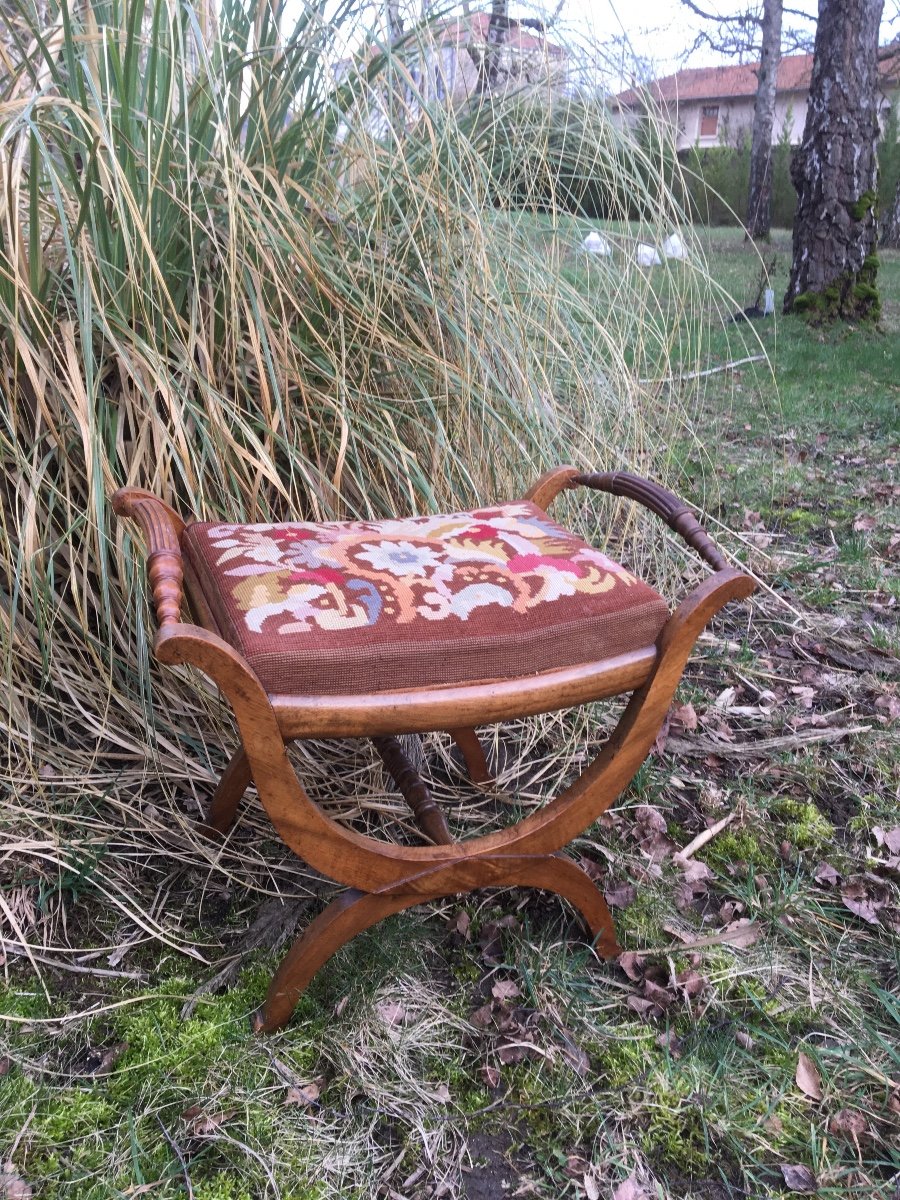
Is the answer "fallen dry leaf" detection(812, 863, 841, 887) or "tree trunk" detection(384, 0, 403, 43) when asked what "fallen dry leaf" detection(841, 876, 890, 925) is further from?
"tree trunk" detection(384, 0, 403, 43)

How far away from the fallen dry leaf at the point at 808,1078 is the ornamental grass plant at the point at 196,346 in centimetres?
79

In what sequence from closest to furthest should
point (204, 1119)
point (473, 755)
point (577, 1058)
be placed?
point (204, 1119) < point (577, 1058) < point (473, 755)

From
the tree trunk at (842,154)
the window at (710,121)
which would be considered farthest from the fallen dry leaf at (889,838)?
the window at (710,121)

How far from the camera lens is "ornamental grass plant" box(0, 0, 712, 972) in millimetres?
1453

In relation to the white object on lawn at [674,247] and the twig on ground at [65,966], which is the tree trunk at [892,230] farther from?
the twig on ground at [65,966]

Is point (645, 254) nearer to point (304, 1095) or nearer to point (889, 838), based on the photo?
point (889, 838)

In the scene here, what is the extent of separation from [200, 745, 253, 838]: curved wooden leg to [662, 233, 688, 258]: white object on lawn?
4.80 feet

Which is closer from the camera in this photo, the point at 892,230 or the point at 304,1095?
the point at 304,1095

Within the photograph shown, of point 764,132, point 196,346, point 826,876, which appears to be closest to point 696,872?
point 826,876

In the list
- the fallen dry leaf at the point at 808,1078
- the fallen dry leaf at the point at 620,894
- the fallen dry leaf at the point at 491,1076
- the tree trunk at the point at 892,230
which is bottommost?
the fallen dry leaf at the point at 808,1078

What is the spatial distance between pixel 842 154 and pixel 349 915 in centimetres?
585

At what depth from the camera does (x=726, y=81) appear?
2302 centimetres

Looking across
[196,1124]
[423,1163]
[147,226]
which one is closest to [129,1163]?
[196,1124]

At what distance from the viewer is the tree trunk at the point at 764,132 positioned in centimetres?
1117
